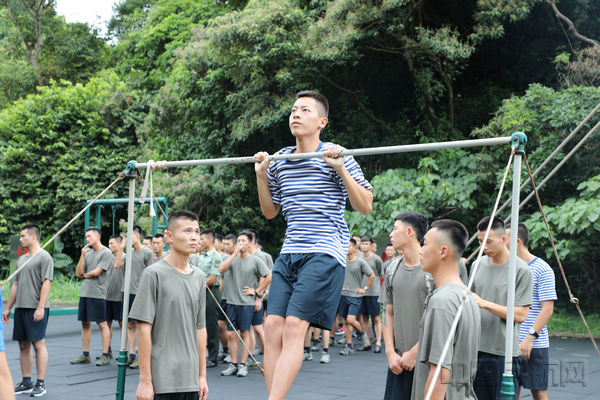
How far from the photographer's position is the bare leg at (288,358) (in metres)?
3.54

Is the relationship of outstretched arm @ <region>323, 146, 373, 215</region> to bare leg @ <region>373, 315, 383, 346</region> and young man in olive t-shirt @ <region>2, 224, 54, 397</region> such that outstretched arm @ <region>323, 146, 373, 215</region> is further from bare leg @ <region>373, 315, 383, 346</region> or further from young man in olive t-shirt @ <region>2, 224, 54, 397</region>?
bare leg @ <region>373, 315, 383, 346</region>

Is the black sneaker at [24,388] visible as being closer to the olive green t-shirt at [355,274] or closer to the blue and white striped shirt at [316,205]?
the blue and white striped shirt at [316,205]

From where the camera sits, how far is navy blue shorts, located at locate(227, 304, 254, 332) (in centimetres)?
912

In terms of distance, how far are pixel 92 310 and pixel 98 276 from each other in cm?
50

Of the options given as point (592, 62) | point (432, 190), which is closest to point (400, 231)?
point (432, 190)

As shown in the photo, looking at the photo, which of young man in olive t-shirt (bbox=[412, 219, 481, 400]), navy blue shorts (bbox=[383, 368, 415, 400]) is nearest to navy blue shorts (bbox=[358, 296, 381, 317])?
navy blue shorts (bbox=[383, 368, 415, 400])

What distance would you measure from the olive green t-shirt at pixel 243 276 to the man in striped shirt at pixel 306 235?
17.1 feet

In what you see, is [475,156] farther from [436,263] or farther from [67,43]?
[67,43]

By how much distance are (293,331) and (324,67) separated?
1370 centimetres

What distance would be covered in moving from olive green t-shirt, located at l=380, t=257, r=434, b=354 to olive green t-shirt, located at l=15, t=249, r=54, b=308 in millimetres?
4652

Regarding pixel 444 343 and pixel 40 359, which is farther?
pixel 40 359

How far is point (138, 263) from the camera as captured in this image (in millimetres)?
9602

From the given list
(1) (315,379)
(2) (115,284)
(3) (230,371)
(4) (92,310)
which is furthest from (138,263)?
(1) (315,379)

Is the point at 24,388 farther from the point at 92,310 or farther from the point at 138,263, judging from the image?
the point at 138,263
